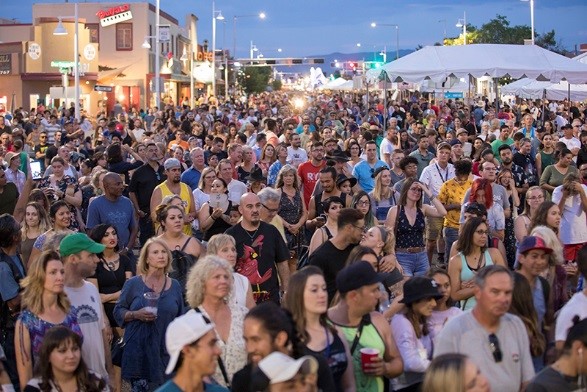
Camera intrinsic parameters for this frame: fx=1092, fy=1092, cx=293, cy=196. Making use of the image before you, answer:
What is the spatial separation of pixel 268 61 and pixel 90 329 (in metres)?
124

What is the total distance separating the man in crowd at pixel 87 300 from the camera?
23.6 ft

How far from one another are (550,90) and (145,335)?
31712 mm

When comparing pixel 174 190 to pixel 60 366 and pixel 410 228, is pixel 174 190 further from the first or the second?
pixel 60 366

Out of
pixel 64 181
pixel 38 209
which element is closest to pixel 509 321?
pixel 38 209

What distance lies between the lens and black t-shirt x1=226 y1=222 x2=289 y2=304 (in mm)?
9500

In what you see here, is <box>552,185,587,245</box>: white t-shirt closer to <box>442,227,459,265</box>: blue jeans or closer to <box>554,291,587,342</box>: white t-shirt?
<box>442,227,459,265</box>: blue jeans

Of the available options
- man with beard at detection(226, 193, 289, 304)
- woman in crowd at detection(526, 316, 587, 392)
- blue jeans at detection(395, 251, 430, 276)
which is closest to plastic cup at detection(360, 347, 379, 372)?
woman in crowd at detection(526, 316, 587, 392)

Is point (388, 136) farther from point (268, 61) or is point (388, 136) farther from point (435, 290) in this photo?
point (268, 61)

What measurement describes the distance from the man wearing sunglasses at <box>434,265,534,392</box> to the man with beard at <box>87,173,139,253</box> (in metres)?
5.88

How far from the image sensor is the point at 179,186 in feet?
42.2

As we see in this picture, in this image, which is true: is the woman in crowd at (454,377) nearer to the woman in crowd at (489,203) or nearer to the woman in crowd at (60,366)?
the woman in crowd at (60,366)

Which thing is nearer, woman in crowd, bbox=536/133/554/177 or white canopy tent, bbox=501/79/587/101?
woman in crowd, bbox=536/133/554/177

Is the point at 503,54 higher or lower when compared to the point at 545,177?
higher

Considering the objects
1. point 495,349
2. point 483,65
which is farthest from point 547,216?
point 483,65
